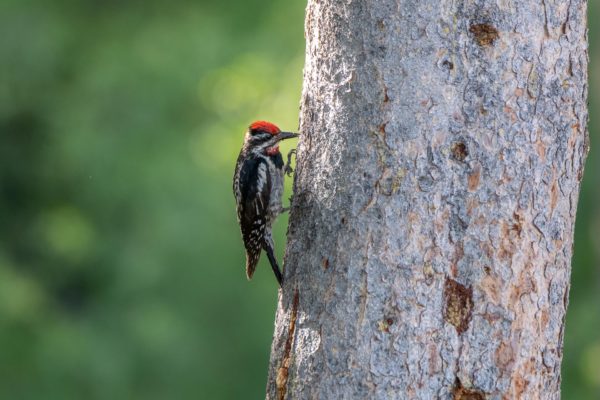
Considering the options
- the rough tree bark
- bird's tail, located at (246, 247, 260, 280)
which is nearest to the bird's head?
bird's tail, located at (246, 247, 260, 280)

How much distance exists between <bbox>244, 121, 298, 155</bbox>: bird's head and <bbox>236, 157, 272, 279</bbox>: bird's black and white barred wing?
0.07m

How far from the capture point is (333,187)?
3430 mm

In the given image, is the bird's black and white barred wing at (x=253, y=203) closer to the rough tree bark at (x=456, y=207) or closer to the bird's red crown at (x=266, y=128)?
the bird's red crown at (x=266, y=128)

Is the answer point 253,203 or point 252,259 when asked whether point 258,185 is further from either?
point 252,259

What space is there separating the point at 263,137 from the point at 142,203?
393 centimetres

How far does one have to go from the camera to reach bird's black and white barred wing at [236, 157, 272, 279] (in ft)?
17.0

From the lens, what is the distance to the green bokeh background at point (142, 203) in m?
8.59

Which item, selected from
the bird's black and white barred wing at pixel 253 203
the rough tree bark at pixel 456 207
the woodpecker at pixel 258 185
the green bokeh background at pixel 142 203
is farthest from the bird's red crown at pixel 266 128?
the rough tree bark at pixel 456 207

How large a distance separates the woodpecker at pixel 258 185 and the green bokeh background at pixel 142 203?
1.79 m

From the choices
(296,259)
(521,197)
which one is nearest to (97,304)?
(296,259)

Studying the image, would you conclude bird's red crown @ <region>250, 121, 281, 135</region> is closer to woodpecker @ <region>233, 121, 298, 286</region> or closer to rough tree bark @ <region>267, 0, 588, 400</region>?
woodpecker @ <region>233, 121, 298, 286</region>

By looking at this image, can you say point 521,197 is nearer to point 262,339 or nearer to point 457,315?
point 457,315

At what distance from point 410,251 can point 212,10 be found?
343 inches

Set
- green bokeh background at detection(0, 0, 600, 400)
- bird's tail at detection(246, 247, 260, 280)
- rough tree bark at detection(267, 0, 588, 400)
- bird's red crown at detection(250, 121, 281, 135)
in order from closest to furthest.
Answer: rough tree bark at detection(267, 0, 588, 400) → bird's tail at detection(246, 247, 260, 280) → bird's red crown at detection(250, 121, 281, 135) → green bokeh background at detection(0, 0, 600, 400)
